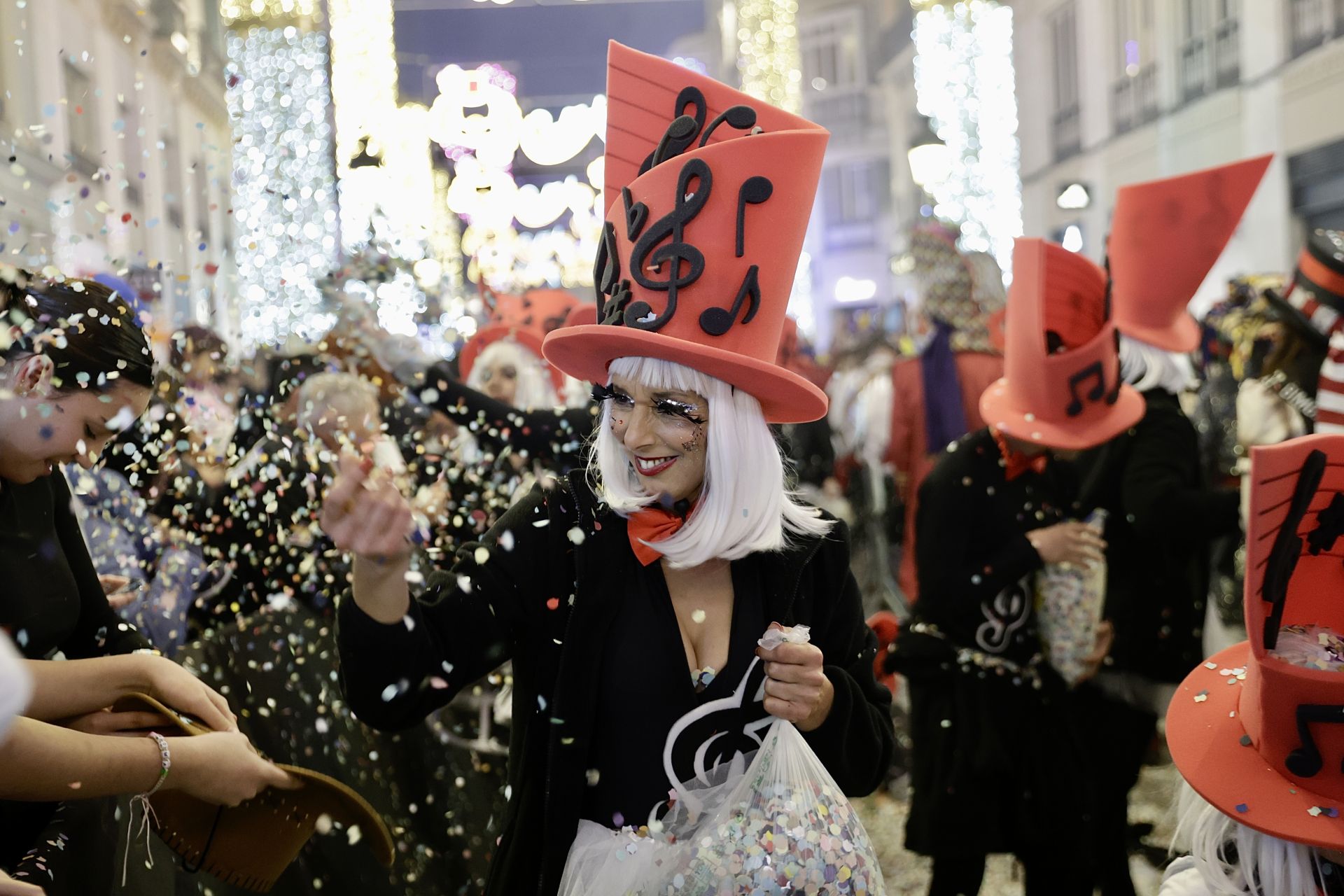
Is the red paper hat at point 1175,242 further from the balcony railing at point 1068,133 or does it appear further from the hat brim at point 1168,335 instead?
the balcony railing at point 1068,133

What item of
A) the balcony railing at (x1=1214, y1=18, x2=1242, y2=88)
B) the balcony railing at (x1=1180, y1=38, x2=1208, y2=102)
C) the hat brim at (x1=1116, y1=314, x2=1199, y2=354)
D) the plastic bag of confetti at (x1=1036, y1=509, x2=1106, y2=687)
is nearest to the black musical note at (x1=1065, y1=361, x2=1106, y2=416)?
the plastic bag of confetti at (x1=1036, y1=509, x2=1106, y2=687)

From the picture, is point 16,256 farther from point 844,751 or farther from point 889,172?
point 889,172

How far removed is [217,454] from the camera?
3268 mm

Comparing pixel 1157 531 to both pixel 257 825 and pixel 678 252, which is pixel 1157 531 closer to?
pixel 678 252

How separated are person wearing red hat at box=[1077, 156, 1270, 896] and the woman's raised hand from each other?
235 centimetres

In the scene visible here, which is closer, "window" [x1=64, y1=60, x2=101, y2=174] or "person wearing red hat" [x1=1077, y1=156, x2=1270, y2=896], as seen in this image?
"window" [x1=64, y1=60, x2=101, y2=174]

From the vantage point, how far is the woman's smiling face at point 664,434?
1778 mm

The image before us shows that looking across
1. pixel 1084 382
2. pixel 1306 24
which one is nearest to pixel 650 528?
pixel 1084 382

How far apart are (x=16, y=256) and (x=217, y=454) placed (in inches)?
49.4

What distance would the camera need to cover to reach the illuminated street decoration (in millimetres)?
9102

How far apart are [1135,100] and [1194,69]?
0.64 m

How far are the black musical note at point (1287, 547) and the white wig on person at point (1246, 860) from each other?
285 mm

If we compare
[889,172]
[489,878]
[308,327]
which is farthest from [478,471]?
[889,172]

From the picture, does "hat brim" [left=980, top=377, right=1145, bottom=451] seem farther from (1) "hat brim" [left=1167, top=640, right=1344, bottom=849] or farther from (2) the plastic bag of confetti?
(1) "hat brim" [left=1167, top=640, right=1344, bottom=849]
